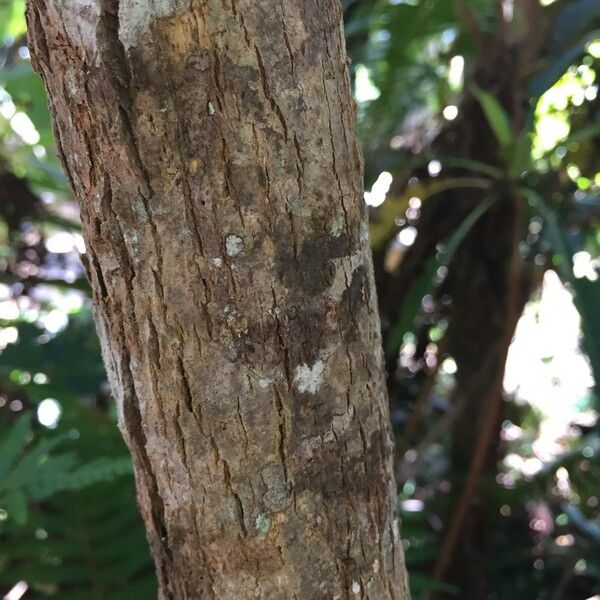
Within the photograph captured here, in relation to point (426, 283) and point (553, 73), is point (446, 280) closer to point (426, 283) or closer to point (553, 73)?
point (426, 283)

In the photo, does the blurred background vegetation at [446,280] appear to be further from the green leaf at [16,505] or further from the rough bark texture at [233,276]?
the rough bark texture at [233,276]

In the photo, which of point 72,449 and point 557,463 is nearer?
point 72,449

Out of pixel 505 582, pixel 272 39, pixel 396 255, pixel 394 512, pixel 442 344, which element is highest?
pixel 396 255

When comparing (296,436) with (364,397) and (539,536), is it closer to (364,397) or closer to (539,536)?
(364,397)

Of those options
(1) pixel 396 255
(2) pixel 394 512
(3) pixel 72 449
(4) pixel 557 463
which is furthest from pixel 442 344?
(2) pixel 394 512

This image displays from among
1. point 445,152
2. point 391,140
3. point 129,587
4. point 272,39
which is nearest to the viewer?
point 272,39

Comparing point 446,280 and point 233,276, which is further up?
point 446,280

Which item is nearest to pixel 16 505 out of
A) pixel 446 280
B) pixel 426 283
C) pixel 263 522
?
pixel 263 522
